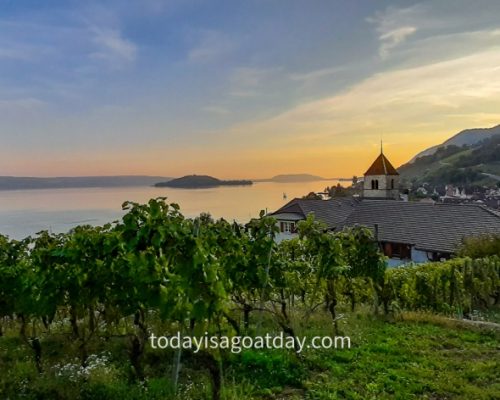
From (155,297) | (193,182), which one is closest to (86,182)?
(193,182)

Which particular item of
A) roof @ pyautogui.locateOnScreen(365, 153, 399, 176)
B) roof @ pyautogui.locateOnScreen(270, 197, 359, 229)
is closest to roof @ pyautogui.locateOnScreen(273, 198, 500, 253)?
roof @ pyautogui.locateOnScreen(270, 197, 359, 229)

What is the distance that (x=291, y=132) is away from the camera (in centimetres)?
2147

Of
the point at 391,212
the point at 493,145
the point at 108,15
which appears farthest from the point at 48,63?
the point at 493,145

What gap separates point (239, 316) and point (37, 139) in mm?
14451

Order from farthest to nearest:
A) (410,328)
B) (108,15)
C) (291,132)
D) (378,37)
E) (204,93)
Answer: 1. (291,132)
2. (204,93)
3. (378,37)
4. (108,15)
5. (410,328)

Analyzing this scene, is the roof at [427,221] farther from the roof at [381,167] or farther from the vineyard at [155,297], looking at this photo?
the roof at [381,167]

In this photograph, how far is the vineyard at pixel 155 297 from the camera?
2.92 meters

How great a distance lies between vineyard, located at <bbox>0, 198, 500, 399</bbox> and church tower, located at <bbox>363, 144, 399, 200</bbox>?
4339 cm

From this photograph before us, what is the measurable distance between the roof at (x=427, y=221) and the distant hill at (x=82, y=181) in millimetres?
10371

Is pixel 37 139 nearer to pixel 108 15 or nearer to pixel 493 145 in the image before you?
pixel 108 15

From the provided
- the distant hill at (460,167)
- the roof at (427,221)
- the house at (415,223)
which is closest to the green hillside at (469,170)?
the distant hill at (460,167)

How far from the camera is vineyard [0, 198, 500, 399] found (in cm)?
292

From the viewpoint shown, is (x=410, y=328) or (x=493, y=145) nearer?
(x=410, y=328)

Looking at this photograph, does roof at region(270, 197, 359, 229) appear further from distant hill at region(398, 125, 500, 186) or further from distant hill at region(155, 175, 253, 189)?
distant hill at region(398, 125, 500, 186)
